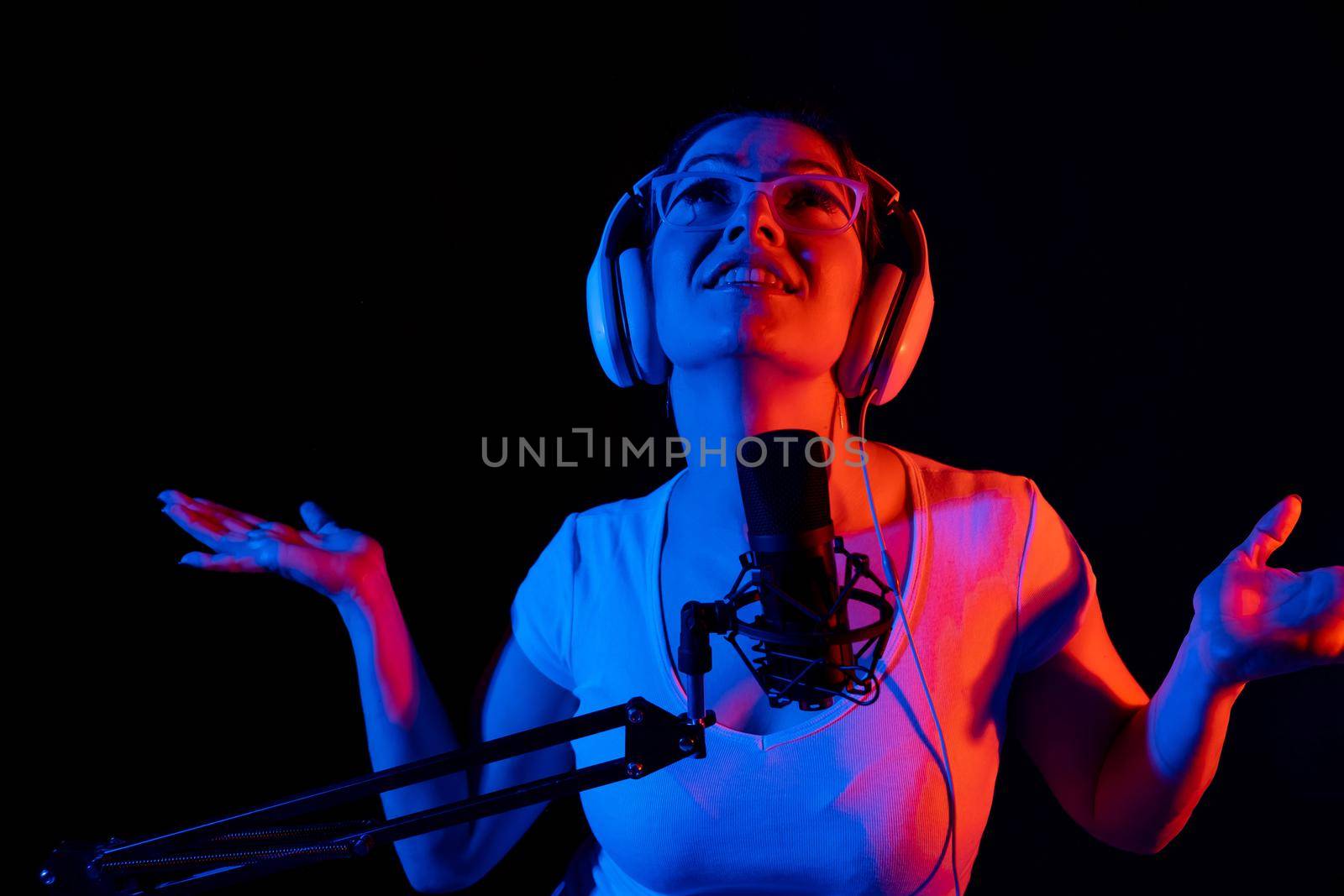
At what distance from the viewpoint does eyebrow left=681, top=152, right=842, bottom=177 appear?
1228 millimetres

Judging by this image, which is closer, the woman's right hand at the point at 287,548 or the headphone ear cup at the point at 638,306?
the woman's right hand at the point at 287,548

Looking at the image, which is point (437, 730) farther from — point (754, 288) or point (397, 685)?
point (754, 288)

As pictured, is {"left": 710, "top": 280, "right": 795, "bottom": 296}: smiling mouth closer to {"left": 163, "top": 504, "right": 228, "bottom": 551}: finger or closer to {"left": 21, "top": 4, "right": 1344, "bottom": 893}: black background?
{"left": 21, "top": 4, "right": 1344, "bottom": 893}: black background

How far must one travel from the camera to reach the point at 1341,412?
1.44m

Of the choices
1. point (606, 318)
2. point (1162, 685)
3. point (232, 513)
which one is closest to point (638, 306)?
point (606, 318)

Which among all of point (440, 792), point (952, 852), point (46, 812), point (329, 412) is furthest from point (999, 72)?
point (46, 812)

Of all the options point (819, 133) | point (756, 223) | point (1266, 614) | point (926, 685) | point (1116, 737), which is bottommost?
point (1116, 737)

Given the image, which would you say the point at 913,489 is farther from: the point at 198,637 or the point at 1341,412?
the point at 198,637

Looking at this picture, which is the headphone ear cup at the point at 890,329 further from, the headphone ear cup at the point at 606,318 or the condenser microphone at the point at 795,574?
the condenser microphone at the point at 795,574

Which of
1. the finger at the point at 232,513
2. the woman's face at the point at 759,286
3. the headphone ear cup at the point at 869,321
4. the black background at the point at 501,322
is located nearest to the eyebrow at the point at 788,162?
the woman's face at the point at 759,286

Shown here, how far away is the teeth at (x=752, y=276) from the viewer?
44.7 inches

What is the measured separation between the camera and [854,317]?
49.4 inches

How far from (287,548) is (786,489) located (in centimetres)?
74

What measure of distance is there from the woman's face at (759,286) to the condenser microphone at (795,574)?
37 centimetres
